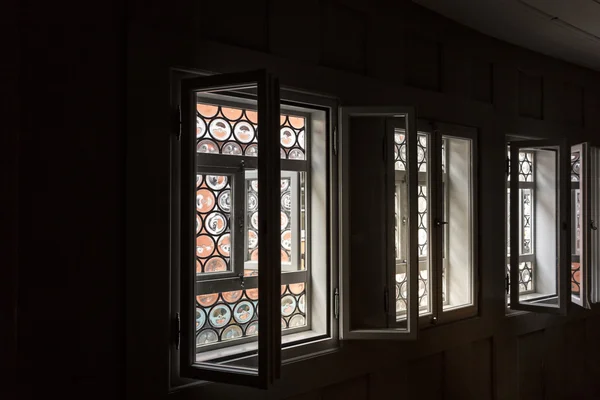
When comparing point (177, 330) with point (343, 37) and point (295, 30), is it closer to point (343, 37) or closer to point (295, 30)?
point (295, 30)

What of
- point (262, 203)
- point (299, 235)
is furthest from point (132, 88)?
point (299, 235)

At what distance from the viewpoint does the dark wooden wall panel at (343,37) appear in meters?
2.45

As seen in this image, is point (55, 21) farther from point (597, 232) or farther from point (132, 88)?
point (597, 232)

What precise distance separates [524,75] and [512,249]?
4.13ft

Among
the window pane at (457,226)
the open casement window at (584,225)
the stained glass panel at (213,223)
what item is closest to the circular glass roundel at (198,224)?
the stained glass panel at (213,223)

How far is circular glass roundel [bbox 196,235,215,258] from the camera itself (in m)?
1.95

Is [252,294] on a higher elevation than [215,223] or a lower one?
lower

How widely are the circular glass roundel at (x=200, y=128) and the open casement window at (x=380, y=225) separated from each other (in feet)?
2.62

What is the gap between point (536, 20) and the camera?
121 inches

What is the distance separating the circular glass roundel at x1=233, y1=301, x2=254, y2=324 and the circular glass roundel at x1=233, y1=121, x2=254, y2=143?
0.63 m

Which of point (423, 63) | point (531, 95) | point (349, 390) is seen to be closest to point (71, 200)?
point (349, 390)

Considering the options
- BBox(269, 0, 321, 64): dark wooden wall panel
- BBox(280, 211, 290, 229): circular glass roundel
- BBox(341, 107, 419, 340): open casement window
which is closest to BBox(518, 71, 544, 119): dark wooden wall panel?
BBox(341, 107, 419, 340): open casement window

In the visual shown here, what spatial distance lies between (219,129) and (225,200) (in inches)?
10.9

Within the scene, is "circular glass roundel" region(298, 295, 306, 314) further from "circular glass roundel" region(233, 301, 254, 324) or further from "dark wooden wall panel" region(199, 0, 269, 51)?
"dark wooden wall panel" region(199, 0, 269, 51)
